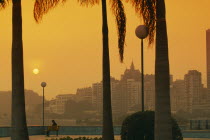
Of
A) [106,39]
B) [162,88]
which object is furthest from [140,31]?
[162,88]

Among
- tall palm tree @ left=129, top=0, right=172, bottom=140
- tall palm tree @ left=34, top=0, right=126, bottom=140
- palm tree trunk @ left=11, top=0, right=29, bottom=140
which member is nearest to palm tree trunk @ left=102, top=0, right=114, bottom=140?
tall palm tree @ left=34, top=0, right=126, bottom=140

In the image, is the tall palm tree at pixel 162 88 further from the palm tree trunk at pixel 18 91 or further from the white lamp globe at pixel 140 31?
the palm tree trunk at pixel 18 91

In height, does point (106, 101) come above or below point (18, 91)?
below

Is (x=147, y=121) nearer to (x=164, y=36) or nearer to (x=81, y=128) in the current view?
(x=164, y=36)

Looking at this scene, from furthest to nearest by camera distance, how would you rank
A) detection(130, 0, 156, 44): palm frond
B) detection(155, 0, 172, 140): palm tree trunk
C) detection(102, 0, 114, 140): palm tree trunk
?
detection(102, 0, 114, 140): palm tree trunk < detection(130, 0, 156, 44): palm frond < detection(155, 0, 172, 140): palm tree trunk

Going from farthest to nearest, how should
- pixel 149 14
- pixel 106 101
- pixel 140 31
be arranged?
pixel 106 101
pixel 140 31
pixel 149 14

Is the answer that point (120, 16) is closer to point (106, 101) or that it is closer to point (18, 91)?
point (106, 101)

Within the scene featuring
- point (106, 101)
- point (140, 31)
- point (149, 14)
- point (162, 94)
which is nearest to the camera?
point (162, 94)

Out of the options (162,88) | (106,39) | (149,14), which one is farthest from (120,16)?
(162,88)

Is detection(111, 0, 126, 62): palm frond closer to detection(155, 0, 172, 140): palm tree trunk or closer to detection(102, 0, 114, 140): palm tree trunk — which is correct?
detection(102, 0, 114, 140): palm tree trunk

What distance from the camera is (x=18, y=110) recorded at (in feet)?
86.9

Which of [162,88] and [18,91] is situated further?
[18,91]

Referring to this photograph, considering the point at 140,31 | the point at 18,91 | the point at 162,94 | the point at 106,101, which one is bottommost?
the point at 106,101

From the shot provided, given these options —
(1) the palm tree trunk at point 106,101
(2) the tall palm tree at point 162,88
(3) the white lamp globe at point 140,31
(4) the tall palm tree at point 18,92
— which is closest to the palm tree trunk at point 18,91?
(4) the tall palm tree at point 18,92
